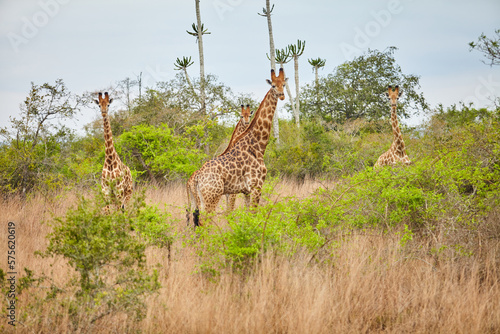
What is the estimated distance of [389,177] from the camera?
6504 millimetres

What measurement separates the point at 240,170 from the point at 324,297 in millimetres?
3261

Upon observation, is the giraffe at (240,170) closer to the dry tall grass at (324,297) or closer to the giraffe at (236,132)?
the giraffe at (236,132)

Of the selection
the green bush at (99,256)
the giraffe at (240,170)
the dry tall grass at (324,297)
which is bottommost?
the dry tall grass at (324,297)

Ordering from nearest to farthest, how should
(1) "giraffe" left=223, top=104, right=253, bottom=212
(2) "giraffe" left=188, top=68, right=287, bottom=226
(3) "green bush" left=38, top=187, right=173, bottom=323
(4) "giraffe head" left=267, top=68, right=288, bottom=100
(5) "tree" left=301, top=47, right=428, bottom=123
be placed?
(3) "green bush" left=38, top=187, right=173, bottom=323 < (2) "giraffe" left=188, top=68, right=287, bottom=226 < (4) "giraffe head" left=267, top=68, right=288, bottom=100 < (1) "giraffe" left=223, top=104, right=253, bottom=212 < (5) "tree" left=301, top=47, right=428, bottom=123

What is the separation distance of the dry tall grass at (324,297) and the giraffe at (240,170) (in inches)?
53.5

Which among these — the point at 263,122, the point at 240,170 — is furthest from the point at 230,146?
the point at 263,122

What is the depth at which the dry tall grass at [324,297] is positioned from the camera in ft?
11.9

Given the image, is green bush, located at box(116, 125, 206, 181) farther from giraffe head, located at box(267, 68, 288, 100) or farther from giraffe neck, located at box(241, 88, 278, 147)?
giraffe head, located at box(267, 68, 288, 100)

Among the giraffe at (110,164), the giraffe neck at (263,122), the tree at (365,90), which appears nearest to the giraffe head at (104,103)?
the giraffe at (110,164)

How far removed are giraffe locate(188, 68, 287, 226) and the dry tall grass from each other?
1.36 metres

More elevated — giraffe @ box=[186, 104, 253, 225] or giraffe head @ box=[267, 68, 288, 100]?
giraffe head @ box=[267, 68, 288, 100]

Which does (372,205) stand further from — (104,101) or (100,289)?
(104,101)

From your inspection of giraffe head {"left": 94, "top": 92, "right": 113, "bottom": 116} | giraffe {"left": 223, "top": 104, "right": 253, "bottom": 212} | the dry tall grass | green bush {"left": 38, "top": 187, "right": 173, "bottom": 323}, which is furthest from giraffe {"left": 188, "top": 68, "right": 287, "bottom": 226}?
green bush {"left": 38, "top": 187, "right": 173, "bottom": 323}

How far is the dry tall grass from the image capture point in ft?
11.9
